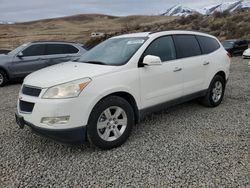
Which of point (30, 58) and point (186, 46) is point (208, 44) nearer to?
point (186, 46)

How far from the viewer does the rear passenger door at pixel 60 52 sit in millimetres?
11469

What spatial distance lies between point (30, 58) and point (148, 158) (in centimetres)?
802

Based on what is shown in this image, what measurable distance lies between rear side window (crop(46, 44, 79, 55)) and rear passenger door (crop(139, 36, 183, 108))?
6.85 meters

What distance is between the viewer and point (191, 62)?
19.4 ft

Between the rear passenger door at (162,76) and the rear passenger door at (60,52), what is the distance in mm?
6704

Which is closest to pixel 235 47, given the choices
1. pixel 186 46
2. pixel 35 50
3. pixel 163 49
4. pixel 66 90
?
pixel 35 50

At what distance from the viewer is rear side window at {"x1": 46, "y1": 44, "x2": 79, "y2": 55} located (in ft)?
37.8

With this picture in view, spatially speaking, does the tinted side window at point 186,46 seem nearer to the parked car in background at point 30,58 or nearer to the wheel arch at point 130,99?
the wheel arch at point 130,99

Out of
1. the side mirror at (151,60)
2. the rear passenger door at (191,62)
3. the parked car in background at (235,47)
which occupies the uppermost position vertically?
the side mirror at (151,60)

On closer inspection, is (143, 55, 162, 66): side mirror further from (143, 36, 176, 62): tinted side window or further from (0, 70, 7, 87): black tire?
(0, 70, 7, 87): black tire

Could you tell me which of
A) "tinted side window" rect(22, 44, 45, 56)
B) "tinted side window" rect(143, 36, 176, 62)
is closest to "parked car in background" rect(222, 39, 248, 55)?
"tinted side window" rect(22, 44, 45, 56)

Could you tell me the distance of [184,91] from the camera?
5777mm

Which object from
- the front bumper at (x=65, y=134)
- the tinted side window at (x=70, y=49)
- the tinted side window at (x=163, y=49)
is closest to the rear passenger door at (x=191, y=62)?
the tinted side window at (x=163, y=49)

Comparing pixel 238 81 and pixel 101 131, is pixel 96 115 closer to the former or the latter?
pixel 101 131
